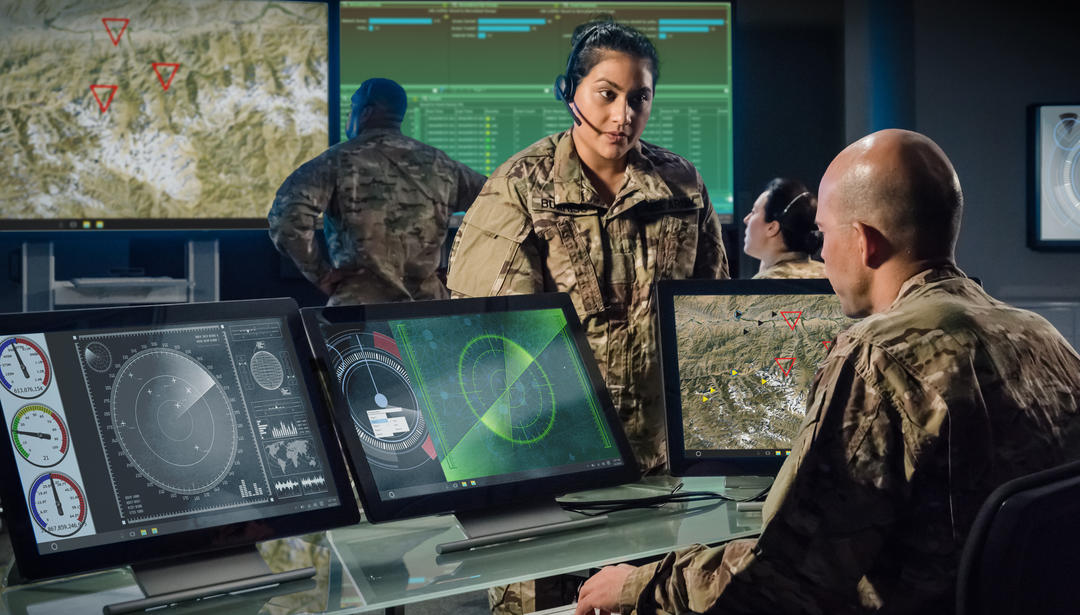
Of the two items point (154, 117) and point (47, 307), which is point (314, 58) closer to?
point (154, 117)

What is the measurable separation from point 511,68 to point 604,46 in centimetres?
224

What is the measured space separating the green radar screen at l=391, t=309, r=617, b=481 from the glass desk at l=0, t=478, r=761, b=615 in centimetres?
11

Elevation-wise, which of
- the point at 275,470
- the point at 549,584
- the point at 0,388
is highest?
the point at 0,388

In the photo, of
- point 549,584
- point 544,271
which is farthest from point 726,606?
point 544,271

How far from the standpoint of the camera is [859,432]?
1022 millimetres

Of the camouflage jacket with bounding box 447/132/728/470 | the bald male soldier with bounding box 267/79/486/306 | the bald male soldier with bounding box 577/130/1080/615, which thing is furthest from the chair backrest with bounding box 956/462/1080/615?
the bald male soldier with bounding box 267/79/486/306

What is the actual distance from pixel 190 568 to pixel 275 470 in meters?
0.15

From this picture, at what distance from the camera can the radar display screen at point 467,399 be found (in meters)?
1.35

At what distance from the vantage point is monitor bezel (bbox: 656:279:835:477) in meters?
1.60

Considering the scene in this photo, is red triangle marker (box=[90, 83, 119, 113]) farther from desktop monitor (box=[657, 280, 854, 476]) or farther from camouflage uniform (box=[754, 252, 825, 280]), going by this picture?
desktop monitor (box=[657, 280, 854, 476])

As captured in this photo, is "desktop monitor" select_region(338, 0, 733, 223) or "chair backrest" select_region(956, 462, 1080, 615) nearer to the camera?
"chair backrest" select_region(956, 462, 1080, 615)

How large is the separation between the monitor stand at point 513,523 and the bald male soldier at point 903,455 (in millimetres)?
289

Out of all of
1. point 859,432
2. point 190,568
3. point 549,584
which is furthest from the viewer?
point 549,584

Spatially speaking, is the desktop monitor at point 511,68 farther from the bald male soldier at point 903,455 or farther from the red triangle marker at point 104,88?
the bald male soldier at point 903,455
